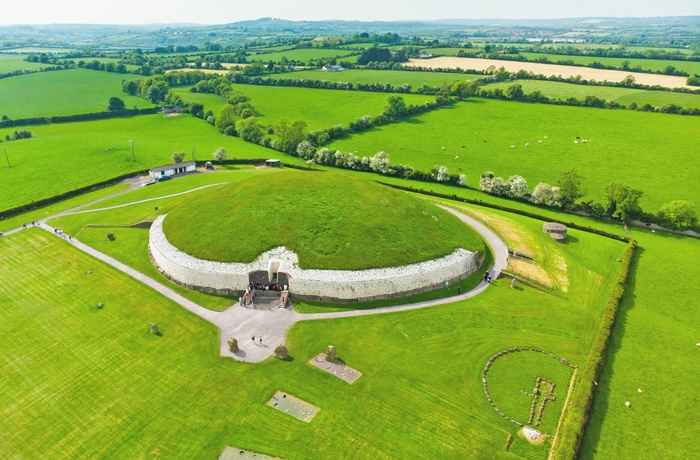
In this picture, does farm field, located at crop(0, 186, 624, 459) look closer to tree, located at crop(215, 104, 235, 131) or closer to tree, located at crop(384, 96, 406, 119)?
tree, located at crop(215, 104, 235, 131)

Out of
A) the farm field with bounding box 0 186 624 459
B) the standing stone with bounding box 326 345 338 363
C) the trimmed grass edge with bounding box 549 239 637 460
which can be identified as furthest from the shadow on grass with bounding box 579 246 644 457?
the standing stone with bounding box 326 345 338 363

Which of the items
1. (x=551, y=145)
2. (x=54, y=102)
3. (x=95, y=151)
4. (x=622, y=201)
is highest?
(x=54, y=102)

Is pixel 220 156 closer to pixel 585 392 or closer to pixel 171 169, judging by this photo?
pixel 171 169

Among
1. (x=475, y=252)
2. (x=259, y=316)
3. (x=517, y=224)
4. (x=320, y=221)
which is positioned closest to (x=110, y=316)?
(x=259, y=316)

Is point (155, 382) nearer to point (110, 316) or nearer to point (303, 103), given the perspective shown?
point (110, 316)

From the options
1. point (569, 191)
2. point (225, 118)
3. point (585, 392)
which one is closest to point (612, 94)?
point (569, 191)
